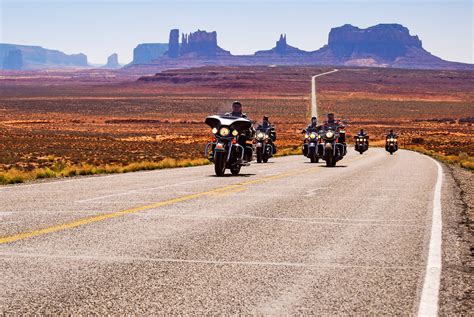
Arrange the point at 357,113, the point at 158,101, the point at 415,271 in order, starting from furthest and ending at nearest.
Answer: the point at 158,101 → the point at 357,113 → the point at 415,271

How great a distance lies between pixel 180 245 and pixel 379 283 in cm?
268

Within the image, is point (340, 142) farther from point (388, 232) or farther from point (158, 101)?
point (158, 101)

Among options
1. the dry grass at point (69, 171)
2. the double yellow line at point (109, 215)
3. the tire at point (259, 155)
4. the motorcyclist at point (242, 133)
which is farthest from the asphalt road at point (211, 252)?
the tire at point (259, 155)

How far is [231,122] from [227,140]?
526 mm

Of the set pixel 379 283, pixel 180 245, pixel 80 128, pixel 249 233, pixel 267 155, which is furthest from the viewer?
pixel 80 128

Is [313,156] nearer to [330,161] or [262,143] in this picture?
[262,143]

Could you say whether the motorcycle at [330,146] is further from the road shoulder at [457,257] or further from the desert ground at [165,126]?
the road shoulder at [457,257]

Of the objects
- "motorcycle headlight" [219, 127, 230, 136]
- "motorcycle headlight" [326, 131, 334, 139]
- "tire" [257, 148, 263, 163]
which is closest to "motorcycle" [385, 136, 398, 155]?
"tire" [257, 148, 263, 163]

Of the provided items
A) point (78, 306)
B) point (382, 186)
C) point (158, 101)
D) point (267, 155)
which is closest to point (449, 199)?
point (382, 186)

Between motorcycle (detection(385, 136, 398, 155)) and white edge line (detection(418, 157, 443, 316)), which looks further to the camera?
motorcycle (detection(385, 136, 398, 155))

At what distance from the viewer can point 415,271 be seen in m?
7.40

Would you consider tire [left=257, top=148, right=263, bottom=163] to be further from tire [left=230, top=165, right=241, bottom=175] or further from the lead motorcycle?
the lead motorcycle

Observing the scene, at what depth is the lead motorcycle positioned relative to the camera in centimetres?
1988

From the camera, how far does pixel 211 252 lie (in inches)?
324
